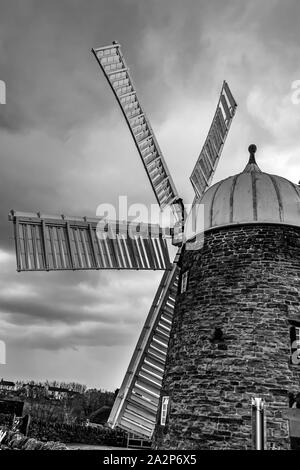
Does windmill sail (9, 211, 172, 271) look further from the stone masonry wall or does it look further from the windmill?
the stone masonry wall

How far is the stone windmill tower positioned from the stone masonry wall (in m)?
0.02

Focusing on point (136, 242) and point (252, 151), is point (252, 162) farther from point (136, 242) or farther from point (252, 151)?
point (136, 242)

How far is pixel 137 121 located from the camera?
1298cm

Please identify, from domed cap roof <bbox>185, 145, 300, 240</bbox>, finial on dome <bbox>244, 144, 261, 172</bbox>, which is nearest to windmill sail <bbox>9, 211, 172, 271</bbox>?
domed cap roof <bbox>185, 145, 300, 240</bbox>

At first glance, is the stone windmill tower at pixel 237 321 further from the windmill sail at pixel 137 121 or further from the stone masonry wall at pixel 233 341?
the windmill sail at pixel 137 121

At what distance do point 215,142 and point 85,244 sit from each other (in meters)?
4.93

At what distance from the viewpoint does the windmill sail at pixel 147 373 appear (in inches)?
425

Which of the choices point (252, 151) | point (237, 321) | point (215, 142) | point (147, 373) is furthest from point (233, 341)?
point (215, 142)

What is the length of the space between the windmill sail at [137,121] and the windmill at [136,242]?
0.08 ft

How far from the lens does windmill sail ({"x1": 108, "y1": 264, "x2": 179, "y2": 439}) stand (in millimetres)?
10789

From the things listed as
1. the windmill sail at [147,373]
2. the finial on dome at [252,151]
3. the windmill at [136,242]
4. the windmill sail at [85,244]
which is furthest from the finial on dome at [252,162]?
the windmill sail at [147,373]

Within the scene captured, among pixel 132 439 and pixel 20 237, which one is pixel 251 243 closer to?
pixel 20 237

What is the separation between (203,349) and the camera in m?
8.21
